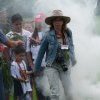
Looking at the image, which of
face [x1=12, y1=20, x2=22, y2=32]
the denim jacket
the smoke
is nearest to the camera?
the denim jacket

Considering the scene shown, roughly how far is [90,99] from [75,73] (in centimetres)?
84

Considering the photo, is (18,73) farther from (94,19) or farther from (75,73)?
(94,19)

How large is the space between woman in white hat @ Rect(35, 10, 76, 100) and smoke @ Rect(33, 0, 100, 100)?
63 centimetres

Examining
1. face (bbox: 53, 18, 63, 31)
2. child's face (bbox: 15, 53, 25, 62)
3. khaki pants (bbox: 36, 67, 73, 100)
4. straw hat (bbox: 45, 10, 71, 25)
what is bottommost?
khaki pants (bbox: 36, 67, 73, 100)

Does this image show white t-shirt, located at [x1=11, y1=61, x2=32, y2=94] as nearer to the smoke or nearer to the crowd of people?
the crowd of people

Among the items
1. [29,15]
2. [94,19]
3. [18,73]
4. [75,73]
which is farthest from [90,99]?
[29,15]

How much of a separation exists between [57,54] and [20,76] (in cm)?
88

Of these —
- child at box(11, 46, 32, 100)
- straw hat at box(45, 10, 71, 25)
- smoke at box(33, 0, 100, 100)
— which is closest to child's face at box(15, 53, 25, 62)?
child at box(11, 46, 32, 100)

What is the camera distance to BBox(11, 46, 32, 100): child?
300 inches

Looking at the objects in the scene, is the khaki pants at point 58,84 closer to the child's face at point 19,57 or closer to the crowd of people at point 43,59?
the crowd of people at point 43,59

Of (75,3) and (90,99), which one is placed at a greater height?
(75,3)

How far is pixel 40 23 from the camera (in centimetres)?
823

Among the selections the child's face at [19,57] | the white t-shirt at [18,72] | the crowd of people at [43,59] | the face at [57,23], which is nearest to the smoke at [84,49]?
the crowd of people at [43,59]

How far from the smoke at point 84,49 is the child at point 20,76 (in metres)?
0.86
